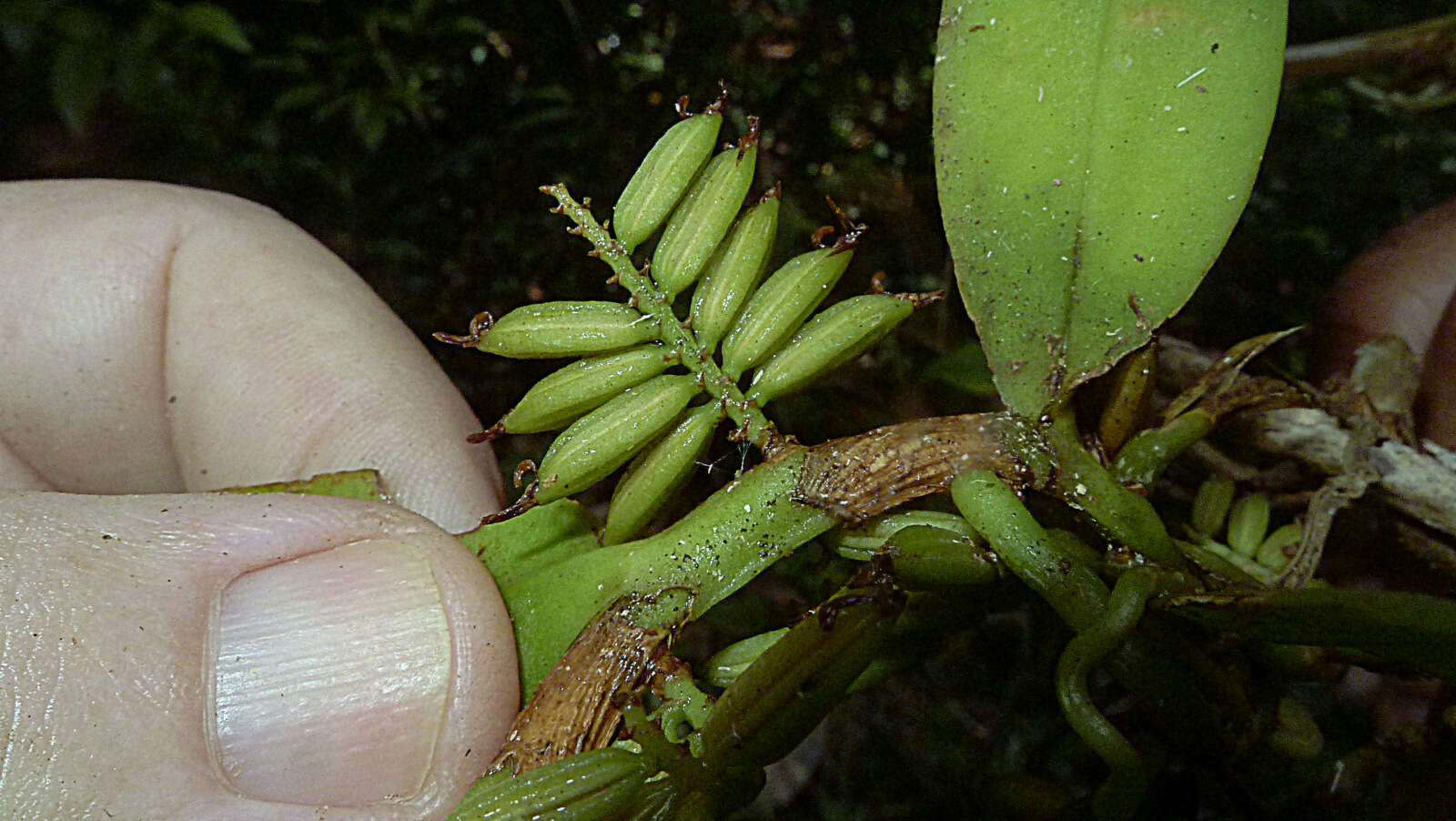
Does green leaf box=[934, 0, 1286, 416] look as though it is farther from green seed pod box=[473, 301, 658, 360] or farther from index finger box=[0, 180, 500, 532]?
index finger box=[0, 180, 500, 532]

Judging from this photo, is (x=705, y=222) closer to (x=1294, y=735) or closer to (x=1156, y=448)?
(x=1156, y=448)

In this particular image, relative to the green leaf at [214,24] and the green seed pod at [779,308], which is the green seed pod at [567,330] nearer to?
the green seed pod at [779,308]

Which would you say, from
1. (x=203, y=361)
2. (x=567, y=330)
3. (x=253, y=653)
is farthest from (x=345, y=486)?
(x=203, y=361)

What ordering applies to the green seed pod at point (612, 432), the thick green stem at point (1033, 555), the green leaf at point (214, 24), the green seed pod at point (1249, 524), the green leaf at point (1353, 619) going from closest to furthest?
the green leaf at point (1353, 619)
the thick green stem at point (1033, 555)
the green seed pod at point (612, 432)
the green seed pod at point (1249, 524)
the green leaf at point (214, 24)

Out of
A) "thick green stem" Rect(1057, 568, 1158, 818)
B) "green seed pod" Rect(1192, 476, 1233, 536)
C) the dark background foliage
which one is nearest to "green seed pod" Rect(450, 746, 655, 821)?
"thick green stem" Rect(1057, 568, 1158, 818)

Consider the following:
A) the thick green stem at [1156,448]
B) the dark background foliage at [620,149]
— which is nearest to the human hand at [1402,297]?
the dark background foliage at [620,149]

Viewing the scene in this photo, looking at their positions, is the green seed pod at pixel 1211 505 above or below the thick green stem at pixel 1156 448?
below
